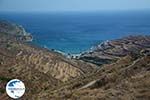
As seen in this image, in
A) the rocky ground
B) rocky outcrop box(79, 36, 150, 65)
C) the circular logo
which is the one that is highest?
the circular logo

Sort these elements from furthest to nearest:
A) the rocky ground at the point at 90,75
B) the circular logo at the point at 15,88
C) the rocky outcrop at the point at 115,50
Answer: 1. the rocky outcrop at the point at 115,50
2. the rocky ground at the point at 90,75
3. the circular logo at the point at 15,88

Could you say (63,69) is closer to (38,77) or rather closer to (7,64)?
(7,64)

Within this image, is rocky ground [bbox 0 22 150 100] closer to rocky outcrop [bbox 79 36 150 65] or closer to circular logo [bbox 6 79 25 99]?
rocky outcrop [bbox 79 36 150 65]

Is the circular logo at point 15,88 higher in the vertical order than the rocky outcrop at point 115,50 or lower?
higher

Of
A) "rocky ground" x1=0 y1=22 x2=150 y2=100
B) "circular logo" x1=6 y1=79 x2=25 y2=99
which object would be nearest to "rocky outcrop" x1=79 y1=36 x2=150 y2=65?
"rocky ground" x1=0 y1=22 x2=150 y2=100

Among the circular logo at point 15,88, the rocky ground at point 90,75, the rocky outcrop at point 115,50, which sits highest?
the circular logo at point 15,88

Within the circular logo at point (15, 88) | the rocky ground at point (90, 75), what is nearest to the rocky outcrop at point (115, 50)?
the rocky ground at point (90, 75)

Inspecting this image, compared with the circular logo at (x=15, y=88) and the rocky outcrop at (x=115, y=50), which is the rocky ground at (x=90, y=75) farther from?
the circular logo at (x=15, y=88)

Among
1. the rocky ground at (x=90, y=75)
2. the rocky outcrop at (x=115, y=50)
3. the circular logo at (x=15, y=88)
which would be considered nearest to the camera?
the circular logo at (x=15, y=88)
